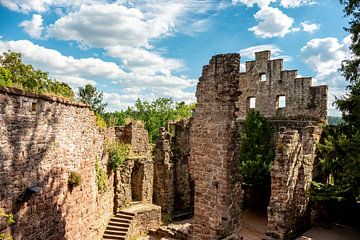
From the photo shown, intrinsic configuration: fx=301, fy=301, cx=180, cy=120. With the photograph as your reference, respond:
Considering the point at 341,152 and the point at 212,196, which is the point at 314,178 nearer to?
the point at 341,152

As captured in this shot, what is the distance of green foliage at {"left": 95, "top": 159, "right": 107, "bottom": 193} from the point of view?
13414 millimetres

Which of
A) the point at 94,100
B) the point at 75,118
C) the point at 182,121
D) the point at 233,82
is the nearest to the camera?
the point at 233,82

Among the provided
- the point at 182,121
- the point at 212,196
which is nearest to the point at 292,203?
the point at 212,196

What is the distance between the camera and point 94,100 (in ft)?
157

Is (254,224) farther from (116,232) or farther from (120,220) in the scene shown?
(116,232)

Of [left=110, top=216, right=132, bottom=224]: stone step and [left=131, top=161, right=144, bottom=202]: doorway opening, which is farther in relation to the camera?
[left=131, top=161, right=144, bottom=202]: doorway opening

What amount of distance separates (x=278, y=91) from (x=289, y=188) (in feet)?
39.1

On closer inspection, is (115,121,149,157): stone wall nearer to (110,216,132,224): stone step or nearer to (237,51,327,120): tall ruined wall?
(110,216,132,224): stone step

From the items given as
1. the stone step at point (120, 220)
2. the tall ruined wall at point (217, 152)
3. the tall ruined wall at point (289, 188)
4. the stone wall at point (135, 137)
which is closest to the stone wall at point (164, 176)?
the stone wall at point (135, 137)

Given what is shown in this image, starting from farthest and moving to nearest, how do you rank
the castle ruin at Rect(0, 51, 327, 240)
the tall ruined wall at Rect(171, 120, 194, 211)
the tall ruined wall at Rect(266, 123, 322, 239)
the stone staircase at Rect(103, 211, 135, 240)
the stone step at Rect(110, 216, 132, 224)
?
the tall ruined wall at Rect(171, 120, 194, 211) → the stone step at Rect(110, 216, 132, 224) → the stone staircase at Rect(103, 211, 135, 240) → the tall ruined wall at Rect(266, 123, 322, 239) → the castle ruin at Rect(0, 51, 327, 240)

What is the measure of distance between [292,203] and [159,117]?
3961 cm

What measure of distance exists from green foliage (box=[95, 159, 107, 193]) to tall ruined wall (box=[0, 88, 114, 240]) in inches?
15.0

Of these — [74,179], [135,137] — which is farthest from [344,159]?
[135,137]

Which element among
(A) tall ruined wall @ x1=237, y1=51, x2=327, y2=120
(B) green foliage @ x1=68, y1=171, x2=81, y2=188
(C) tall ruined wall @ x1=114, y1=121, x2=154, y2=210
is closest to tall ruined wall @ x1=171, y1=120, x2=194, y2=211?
(C) tall ruined wall @ x1=114, y1=121, x2=154, y2=210
